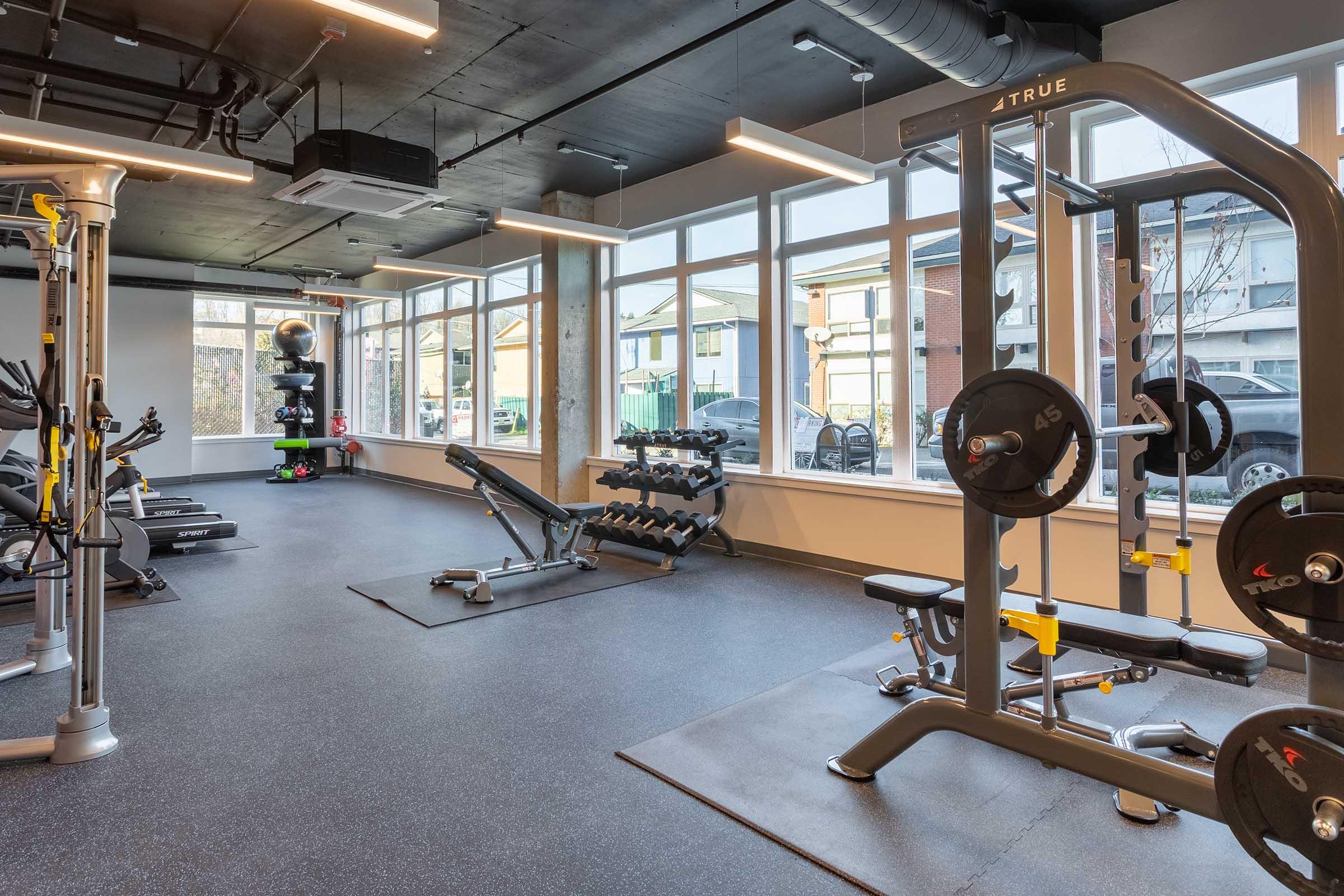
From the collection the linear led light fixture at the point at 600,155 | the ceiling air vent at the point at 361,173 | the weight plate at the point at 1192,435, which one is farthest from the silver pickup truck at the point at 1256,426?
the ceiling air vent at the point at 361,173

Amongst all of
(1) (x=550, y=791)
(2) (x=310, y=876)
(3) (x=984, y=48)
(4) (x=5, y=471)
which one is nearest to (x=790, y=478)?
(3) (x=984, y=48)

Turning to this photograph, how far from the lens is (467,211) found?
26.9ft

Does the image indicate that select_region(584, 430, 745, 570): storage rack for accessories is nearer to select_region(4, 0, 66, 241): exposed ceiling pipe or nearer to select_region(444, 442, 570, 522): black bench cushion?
select_region(444, 442, 570, 522): black bench cushion

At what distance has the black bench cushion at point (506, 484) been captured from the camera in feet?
16.0

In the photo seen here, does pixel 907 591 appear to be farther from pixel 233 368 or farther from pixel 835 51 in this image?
pixel 233 368

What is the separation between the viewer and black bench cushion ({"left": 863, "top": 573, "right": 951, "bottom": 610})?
2.85m

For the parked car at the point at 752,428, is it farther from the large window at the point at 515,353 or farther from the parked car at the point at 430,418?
the parked car at the point at 430,418

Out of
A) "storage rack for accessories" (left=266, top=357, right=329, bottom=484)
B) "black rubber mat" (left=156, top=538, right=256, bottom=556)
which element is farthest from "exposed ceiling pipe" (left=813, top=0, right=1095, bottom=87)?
"storage rack for accessories" (left=266, top=357, right=329, bottom=484)

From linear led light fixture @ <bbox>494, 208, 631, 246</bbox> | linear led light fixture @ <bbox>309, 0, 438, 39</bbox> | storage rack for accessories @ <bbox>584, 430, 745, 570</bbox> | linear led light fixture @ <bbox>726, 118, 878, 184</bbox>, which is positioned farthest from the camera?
storage rack for accessories @ <bbox>584, 430, 745, 570</bbox>

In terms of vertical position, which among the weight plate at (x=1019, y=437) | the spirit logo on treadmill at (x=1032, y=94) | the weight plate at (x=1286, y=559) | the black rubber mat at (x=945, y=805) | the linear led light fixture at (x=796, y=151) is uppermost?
the linear led light fixture at (x=796, y=151)

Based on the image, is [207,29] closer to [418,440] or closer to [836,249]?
[836,249]

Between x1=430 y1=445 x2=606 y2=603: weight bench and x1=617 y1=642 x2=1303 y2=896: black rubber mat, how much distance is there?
2.39 meters

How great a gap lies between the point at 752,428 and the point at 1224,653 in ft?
14.2

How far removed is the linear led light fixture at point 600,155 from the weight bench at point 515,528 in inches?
107
